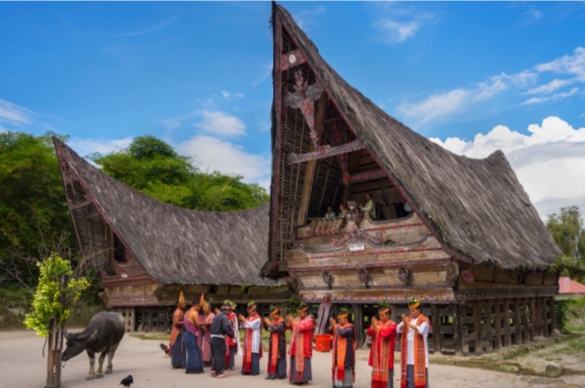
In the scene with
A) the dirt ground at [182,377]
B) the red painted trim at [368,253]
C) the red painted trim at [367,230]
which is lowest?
the dirt ground at [182,377]

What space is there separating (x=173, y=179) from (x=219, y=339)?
3244 centimetres

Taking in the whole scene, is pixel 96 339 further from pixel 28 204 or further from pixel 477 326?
pixel 28 204

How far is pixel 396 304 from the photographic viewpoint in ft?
44.7

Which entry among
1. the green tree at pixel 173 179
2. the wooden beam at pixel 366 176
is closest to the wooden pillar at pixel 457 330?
the wooden beam at pixel 366 176

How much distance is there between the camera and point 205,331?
36.9ft

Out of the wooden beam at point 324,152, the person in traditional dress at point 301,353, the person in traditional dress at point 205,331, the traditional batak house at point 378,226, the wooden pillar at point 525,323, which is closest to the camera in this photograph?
the person in traditional dress at point 301,353

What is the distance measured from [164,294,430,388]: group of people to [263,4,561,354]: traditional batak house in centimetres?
308

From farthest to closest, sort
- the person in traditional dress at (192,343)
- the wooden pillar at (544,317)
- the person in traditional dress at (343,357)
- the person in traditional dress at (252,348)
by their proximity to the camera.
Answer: the wooden pillar at (544,317)
the person in traditional dress at (192,343)
the person in traditional dress at (252,348)
the person in traditional dress at (343,357)

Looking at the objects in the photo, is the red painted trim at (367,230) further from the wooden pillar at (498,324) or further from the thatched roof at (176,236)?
the thatched roof at (176,236)

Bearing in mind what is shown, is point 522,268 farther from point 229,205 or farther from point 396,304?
point 229,205

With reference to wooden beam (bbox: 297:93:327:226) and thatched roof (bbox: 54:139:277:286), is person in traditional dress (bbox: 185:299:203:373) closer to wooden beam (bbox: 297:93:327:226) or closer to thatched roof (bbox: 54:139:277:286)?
wooden beam (bbox: 297:93:327:226)

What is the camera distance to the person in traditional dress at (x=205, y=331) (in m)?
11.0

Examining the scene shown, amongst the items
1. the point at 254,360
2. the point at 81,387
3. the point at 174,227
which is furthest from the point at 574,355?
the point at 174,227

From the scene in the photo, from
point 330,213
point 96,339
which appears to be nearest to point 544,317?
point 330,213
